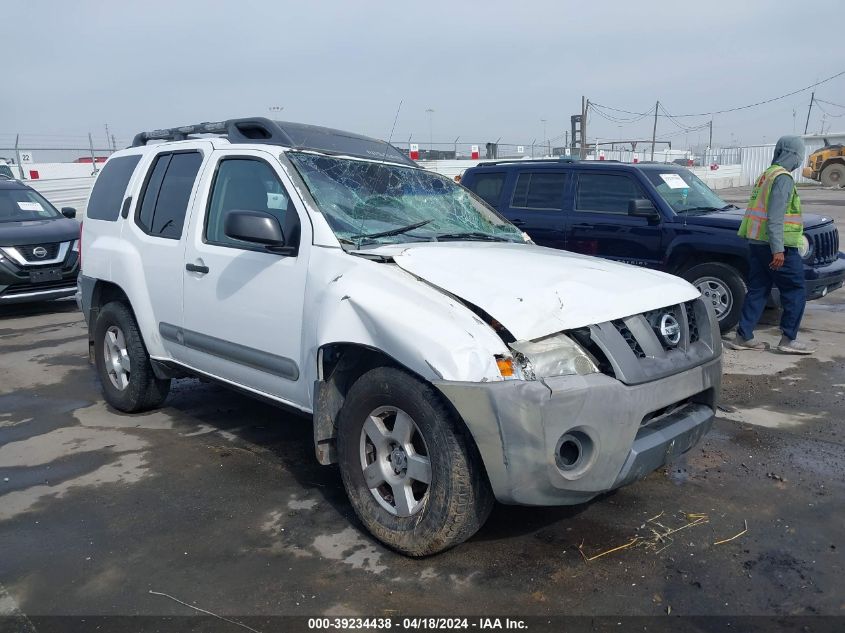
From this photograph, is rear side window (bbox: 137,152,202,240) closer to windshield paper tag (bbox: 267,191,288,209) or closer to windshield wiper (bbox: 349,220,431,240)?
windshield paper tag (bbox: 267,191,288,209)

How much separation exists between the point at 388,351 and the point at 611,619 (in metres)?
1.36

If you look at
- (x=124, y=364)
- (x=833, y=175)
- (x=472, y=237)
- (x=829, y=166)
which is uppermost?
(x=829, y=166)

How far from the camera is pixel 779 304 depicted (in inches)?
283

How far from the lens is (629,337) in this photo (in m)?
3.11

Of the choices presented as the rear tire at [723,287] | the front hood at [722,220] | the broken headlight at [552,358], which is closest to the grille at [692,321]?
the broken headlight at [552,358]

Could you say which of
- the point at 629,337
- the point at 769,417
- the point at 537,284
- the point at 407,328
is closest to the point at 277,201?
the point at 407,328

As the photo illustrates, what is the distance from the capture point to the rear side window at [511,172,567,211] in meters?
8.16

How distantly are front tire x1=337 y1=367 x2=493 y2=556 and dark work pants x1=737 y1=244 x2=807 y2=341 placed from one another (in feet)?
15.4

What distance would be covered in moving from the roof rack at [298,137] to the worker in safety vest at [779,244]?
11.4 ft

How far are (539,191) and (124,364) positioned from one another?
16.8 feet

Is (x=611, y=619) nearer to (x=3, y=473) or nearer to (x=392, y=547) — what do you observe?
(x=392, y=547)

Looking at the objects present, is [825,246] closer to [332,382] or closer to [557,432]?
[557,432]

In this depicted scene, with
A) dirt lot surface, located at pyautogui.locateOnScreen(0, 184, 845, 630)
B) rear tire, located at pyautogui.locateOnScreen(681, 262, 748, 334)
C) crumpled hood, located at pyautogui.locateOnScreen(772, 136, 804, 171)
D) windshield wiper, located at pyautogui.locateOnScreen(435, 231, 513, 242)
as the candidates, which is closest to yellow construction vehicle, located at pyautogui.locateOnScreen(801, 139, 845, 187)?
rear tire, located at pyautogui.locateOnScreen(681, 262, 748, 334)

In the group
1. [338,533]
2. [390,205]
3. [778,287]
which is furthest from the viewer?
[778,287]
